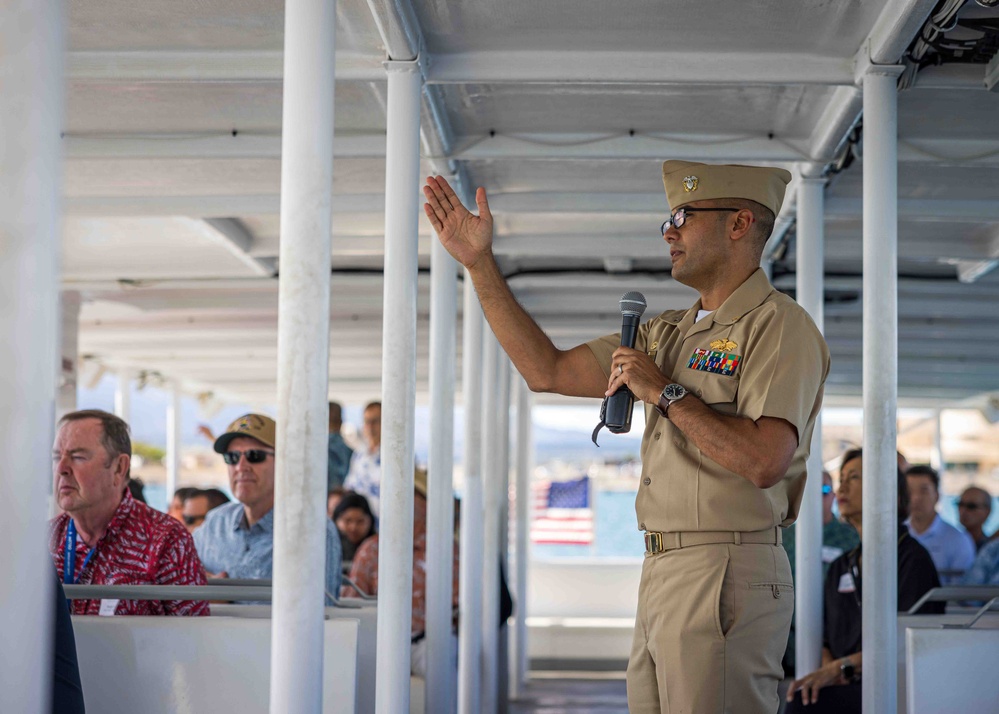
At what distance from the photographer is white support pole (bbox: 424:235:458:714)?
5.84 m

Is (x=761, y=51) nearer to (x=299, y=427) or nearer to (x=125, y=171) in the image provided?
(x=299, y=427)

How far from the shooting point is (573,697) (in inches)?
420

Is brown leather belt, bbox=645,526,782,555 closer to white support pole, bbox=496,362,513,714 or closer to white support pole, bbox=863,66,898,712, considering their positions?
white support pole, bbox=863,66,898,712

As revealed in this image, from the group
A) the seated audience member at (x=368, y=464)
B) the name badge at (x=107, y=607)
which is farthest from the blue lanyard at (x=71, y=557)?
the seated audience member at (x=368, y=464)

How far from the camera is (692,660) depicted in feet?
8.39

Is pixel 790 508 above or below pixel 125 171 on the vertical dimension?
below

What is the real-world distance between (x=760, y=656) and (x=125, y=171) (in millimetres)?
6408

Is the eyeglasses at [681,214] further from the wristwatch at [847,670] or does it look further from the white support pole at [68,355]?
the white support pole at [68,355]

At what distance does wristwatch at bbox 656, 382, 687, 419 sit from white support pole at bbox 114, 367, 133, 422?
44.1 feet

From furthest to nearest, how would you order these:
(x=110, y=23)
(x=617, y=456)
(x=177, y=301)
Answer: (x=617, y=456) → (x=177, y=301) → (x=110, y=23)

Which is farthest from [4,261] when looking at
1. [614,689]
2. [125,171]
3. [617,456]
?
[617,456]

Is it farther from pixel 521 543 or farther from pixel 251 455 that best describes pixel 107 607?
pixel 521 543

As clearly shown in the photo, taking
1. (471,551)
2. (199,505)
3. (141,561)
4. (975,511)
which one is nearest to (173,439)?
(199,505)

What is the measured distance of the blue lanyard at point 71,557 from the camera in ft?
13.4
